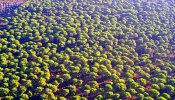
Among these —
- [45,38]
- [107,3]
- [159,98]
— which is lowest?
[159,98]

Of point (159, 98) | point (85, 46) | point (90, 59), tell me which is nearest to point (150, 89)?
point (159, 98)

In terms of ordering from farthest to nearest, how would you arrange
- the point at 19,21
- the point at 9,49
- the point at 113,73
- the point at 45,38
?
the point at 19,21 < the point at 45,38 < the point at 9,49 < the point at 113,73

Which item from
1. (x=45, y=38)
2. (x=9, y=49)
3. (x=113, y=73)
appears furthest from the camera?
(x=45, y=38)

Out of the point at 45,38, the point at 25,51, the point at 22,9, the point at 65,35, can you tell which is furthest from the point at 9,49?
the point at 22,9

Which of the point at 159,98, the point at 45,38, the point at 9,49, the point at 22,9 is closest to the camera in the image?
the point at 159,98

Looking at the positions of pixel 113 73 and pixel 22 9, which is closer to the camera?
pixel 113 73

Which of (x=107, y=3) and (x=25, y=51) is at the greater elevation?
(x=107, y=3)

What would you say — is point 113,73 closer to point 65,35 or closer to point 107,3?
point 65,35

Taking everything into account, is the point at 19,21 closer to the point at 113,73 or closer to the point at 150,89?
the point at 113,73

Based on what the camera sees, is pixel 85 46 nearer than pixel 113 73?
No
